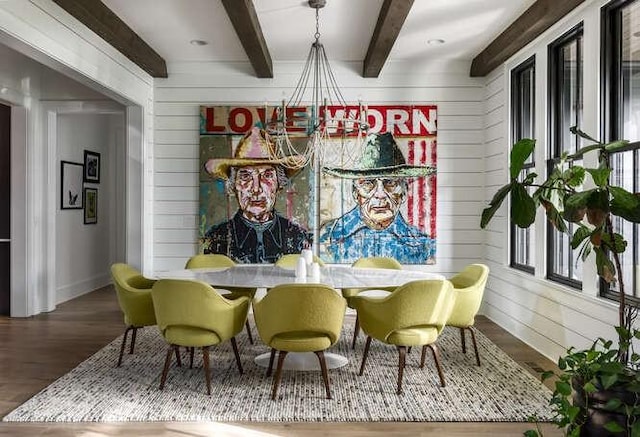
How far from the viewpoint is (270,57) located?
5.83m

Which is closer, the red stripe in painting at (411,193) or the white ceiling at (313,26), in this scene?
the white ceiling at (313,26)

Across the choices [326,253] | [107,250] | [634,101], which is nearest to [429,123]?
[326,253]

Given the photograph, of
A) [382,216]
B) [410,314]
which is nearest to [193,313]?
[410,314]

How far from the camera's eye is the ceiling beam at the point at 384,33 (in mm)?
4102

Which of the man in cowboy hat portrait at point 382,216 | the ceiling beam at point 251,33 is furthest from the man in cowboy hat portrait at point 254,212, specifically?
the ceiling beam at point 251,33

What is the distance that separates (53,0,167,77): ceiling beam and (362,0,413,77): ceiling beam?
2.29 meters

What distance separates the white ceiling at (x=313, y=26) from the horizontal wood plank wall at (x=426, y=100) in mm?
194

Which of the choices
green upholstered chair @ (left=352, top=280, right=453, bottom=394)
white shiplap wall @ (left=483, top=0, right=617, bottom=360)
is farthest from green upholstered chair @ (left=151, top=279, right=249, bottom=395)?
white shiplap wall @ (left=483, top=0, right=617, bottom=360)

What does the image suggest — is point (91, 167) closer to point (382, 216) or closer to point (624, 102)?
point (382, 216)

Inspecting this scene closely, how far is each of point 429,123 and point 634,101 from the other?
112 inches

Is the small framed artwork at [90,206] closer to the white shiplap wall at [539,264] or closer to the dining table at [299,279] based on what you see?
the dining table at [299,279]

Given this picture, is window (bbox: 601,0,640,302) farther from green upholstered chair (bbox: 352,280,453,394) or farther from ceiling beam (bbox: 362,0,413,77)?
ceiling beam (bbox: 362,0,413,77)

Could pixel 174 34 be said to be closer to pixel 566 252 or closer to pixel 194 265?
pixel 194 265

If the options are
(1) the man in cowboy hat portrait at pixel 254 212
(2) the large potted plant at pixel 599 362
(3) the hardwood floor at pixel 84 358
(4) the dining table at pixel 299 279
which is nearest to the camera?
(2) the large potted plant at pixel 599 362
